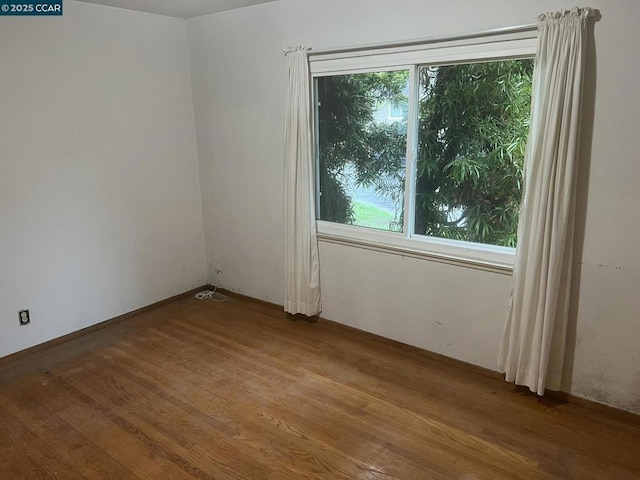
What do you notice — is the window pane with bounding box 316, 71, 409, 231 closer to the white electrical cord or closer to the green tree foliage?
the green tree foliage

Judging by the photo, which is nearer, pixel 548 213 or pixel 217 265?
pixel 548 213

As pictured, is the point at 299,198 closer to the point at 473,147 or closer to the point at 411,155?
the point at 411,155

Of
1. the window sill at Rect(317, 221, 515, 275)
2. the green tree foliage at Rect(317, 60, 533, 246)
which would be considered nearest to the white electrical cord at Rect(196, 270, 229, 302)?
the window sill at Rect(317, 221, 515, 275)

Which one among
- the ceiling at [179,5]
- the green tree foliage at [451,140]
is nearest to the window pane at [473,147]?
the green tree foliage at [451,140]

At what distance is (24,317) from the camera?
10.6 ft

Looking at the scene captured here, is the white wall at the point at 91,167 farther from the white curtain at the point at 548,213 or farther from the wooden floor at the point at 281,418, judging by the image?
the white curtain at the point at 548,213

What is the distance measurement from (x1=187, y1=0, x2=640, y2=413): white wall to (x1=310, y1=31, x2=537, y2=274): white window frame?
0.24 ft

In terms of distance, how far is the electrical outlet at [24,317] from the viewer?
320 cm

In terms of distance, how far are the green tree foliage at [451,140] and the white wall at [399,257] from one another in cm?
27

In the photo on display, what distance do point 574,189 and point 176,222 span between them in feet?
10.4

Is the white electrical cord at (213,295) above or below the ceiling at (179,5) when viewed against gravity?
below

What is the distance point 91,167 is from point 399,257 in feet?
7.91

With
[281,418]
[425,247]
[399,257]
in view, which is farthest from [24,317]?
[425,247]

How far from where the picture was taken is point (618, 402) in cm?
255
